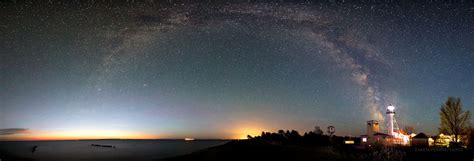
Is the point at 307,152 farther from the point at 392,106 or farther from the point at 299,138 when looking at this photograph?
the point at 392,106

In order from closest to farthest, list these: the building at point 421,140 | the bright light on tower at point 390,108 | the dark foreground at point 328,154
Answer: the dark foreground at point 328,154 → the building at point 421,140 → the bright light on tower at point 390,108

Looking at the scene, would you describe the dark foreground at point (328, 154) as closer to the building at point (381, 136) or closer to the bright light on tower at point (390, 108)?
the building at point (381, 136)

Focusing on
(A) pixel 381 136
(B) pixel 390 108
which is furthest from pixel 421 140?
(B) pixel 390 108

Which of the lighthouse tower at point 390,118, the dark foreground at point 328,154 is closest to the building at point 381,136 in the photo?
the lighthouse tower at point 390,118

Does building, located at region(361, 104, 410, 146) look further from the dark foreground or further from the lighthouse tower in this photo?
the dark foreground

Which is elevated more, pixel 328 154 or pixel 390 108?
pixel 390 108

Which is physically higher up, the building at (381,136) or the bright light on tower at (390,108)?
the bright light on tower at (390,108)

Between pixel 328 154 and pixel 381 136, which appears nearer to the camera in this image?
pixel 328 154

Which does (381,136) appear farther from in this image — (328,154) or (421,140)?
(328,154)

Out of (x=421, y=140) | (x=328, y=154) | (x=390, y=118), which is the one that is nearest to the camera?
(x=328, y=154)

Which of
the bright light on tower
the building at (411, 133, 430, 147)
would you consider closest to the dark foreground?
the building at (411, 133, 430, 147)

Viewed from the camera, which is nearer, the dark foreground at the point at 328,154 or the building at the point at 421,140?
the dark foreground at the point at 328,154

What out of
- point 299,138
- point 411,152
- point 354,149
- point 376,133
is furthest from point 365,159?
point 376,133

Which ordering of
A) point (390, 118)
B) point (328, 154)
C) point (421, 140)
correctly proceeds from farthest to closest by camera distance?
point (390, 118)
point (421, 140)
point (328, 154)
